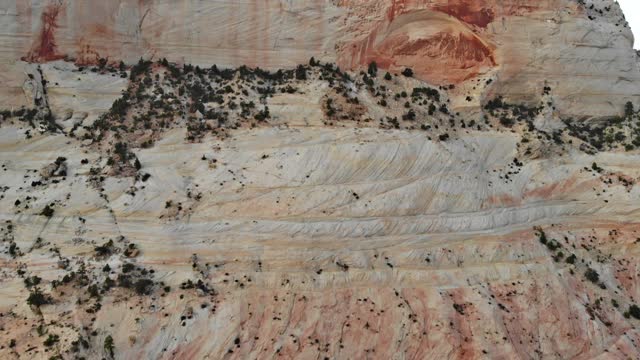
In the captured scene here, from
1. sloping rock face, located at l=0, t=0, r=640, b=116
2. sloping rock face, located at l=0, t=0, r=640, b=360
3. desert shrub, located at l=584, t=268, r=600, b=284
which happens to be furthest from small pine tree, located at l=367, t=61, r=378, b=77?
desert shrub, located at l=584, t=268, r=600, b=284

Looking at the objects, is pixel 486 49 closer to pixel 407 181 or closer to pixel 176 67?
pixel 407 181

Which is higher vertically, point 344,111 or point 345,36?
point 345,36

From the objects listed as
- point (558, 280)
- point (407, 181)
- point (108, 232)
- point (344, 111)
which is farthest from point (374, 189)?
point (108, 232)

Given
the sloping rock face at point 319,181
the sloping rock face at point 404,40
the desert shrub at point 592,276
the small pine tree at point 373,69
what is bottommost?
the desert shrub at point 592,276

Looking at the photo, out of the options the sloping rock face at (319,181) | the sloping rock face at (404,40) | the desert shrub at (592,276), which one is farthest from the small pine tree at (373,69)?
the desert shrub at (592,276)

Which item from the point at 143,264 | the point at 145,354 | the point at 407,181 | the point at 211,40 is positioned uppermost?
the point at 211,40

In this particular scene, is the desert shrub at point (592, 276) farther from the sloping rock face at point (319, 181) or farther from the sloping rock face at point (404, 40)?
the sloping rock face at point (404, 40)

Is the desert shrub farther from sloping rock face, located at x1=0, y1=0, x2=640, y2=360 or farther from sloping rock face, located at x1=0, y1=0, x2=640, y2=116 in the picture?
→ sloping rock face, located at x1=0, y1=0, x2=640, y2=116
